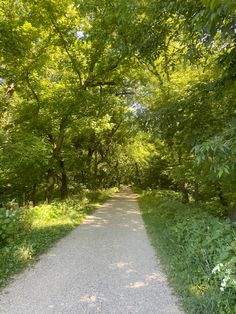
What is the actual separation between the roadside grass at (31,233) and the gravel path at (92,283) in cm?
24

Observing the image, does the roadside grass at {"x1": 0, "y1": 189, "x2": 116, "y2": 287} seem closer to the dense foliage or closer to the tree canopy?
the dense foliage

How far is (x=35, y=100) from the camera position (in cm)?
1254

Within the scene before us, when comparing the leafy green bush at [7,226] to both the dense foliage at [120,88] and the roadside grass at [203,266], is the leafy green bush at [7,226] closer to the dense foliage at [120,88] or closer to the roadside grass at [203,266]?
the dense foliage at [120,88]

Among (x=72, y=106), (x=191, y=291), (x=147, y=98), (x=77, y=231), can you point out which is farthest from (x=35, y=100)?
(x=191, y=291)

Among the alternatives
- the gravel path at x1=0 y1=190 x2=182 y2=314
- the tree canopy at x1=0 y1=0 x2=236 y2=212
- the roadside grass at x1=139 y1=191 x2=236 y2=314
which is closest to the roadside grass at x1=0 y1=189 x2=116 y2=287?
the gravel path at x1=0 y1=190 x2=182 y2=314

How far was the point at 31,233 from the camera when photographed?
726 cm

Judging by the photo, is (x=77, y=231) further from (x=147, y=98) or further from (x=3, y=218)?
(x=147, y=98)

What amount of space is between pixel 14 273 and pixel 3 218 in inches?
77.5

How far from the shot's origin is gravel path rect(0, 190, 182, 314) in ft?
12.1

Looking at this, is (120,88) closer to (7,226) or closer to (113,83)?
(113,83)

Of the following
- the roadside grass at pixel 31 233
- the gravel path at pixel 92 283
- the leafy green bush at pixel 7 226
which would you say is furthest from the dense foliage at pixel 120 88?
the gravel path at pixel 92 283

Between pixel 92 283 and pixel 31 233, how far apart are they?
337cm

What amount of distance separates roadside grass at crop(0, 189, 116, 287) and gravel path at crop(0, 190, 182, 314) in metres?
0.24

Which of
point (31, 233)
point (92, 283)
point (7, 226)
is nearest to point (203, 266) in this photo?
point (92, 283)
